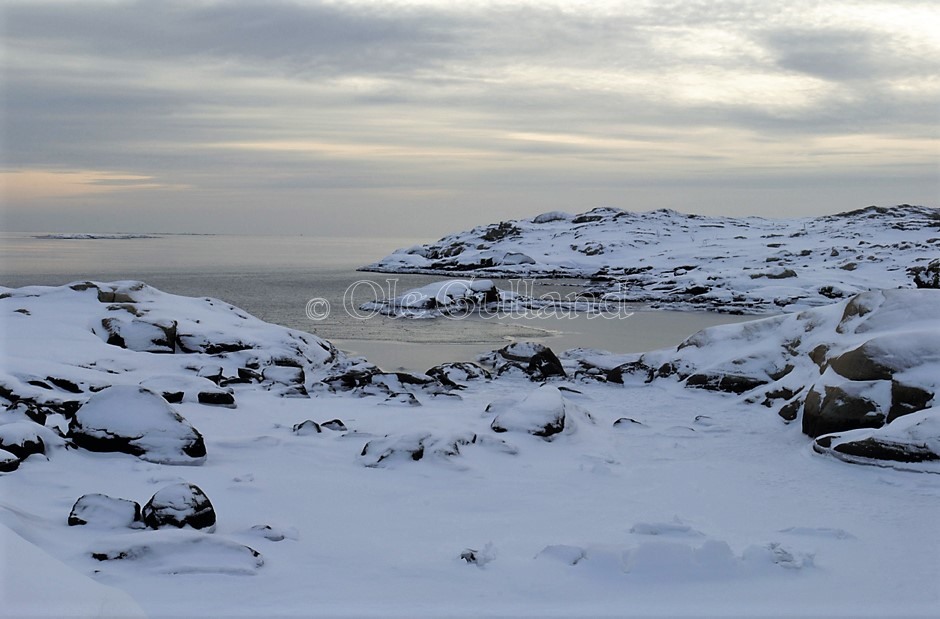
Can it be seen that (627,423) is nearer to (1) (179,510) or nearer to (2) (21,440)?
(1) (179,510)

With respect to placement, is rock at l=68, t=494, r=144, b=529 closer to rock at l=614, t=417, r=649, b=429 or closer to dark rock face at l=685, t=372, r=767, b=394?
rock at l=614, t=417, r=649, b=429

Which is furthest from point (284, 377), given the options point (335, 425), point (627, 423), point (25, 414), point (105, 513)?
point (105, 513)

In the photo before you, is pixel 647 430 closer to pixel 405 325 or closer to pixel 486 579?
pixel 486 579

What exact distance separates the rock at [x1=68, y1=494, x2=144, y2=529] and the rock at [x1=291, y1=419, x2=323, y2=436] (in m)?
4.04

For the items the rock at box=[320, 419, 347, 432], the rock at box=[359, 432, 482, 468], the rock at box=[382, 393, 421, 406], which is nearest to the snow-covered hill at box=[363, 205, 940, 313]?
the rock at box=[382, 393, 421, 406]

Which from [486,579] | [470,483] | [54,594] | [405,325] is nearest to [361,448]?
[470,483]

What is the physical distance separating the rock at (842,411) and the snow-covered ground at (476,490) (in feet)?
0.20

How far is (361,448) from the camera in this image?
985 centimetres

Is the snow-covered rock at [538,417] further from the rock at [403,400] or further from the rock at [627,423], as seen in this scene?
A: the rock at [403,400]

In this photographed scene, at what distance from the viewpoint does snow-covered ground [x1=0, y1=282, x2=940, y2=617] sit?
557 centimetres

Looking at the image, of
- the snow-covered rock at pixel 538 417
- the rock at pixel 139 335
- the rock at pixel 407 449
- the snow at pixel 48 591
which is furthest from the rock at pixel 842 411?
the rock at pixel 139 335

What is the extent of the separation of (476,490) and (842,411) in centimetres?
555
